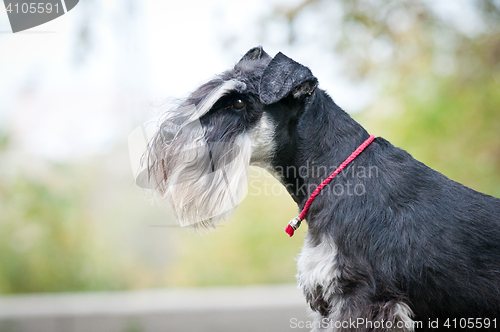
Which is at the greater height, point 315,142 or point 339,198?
point 315,142

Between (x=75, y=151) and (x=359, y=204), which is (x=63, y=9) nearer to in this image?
(x=75, y=151)

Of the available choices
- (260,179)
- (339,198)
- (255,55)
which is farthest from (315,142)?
(260,179)

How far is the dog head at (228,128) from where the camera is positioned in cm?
218

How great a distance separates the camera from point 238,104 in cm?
225

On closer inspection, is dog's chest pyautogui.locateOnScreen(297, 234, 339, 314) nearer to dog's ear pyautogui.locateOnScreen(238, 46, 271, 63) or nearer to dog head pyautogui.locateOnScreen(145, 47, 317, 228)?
dog head pyautogui.locateOnScreen(145, 47, 317, 228)

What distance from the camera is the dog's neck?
2.20 meters

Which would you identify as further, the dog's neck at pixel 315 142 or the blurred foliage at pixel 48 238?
the blurred foliage at pixel 48 238

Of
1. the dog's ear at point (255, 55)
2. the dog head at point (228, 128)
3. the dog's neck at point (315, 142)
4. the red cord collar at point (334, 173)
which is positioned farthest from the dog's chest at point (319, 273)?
the dog's ear at point (255, 55)

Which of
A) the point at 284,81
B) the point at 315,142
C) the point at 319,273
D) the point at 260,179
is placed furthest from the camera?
the point at 260,179

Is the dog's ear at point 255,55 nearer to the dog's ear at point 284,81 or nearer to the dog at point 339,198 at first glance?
the dog at point 339,198

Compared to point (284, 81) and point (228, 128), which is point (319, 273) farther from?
point (284, 81)

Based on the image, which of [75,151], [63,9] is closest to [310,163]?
[63,9]

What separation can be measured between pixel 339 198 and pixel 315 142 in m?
0.35

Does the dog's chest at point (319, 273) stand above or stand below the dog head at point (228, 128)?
below
